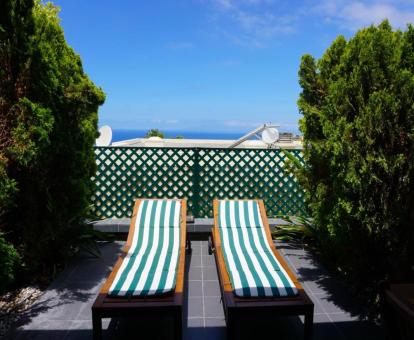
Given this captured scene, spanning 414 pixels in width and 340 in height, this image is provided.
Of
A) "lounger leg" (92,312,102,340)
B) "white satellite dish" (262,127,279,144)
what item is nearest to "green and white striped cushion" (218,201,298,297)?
"lounger leg" (92,312,102,340)

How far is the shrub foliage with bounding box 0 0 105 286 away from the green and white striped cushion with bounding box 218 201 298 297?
1.98 m

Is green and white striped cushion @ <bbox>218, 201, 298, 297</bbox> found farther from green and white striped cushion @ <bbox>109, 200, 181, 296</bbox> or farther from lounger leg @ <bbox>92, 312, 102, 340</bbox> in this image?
lounger leg @ <bbox>92, 312, 102, 340</bbox>

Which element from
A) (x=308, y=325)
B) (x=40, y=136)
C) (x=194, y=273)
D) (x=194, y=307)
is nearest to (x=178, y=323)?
(x=194, y=307)

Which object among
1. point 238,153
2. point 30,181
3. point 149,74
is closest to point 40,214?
point 30,181

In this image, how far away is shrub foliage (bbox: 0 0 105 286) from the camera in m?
3.44

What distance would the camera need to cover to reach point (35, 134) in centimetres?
342

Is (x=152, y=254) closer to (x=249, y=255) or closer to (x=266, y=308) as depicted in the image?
(x=249, y=255)

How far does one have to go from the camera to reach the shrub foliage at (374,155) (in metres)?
3.31

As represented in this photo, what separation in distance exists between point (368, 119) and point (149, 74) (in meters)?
70.7

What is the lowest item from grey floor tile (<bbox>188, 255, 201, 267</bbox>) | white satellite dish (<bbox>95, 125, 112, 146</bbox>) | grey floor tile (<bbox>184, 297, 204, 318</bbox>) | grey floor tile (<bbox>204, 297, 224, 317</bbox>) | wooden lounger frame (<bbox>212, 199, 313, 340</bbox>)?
grey floor tile (<bbox>188, 255, 201, 267</bbox>)

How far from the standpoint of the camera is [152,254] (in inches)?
165

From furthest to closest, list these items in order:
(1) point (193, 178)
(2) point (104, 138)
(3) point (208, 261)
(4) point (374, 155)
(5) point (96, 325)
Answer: (2) point (104, 138) < (1) point (193, 178) < (3) point (208, 261) < (4) point (374, 155) < (5) point (96, 325)

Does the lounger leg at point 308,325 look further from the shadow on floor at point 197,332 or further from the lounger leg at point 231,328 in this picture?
the lounger leg at point 231,328

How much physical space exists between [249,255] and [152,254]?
114 centimetres
